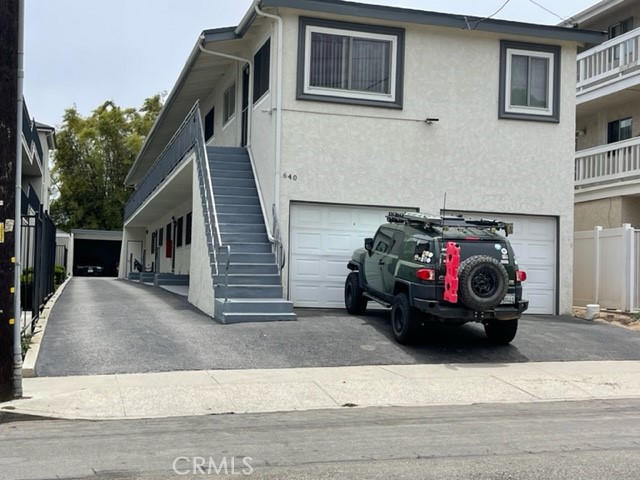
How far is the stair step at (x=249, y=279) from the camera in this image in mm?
14297

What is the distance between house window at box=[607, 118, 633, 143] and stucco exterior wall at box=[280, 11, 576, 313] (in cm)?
625

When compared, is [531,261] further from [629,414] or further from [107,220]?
[107,220]

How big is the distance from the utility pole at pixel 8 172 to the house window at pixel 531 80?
1160cm

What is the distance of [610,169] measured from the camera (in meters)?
21.2

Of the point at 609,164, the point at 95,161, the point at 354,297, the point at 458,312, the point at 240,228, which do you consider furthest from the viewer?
the point at 95,161

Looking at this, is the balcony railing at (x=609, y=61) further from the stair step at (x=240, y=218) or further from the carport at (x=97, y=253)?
the carport at (x=97, y=253)

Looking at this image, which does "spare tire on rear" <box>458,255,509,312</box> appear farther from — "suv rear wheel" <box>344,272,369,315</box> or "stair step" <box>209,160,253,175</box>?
"stair step" <box>209,160,253,175</box>

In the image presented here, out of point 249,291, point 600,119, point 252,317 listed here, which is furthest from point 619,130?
point 252,317

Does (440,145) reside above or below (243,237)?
above

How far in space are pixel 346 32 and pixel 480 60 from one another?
3.31 m

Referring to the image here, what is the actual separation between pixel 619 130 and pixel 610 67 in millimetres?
2305

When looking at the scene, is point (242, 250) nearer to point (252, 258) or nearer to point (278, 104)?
point (252, 258)

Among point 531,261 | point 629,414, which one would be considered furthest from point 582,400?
point 531,261

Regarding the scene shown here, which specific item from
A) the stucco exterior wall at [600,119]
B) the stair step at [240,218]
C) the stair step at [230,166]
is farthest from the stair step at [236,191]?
the stucco exterior wall at [600,119]
